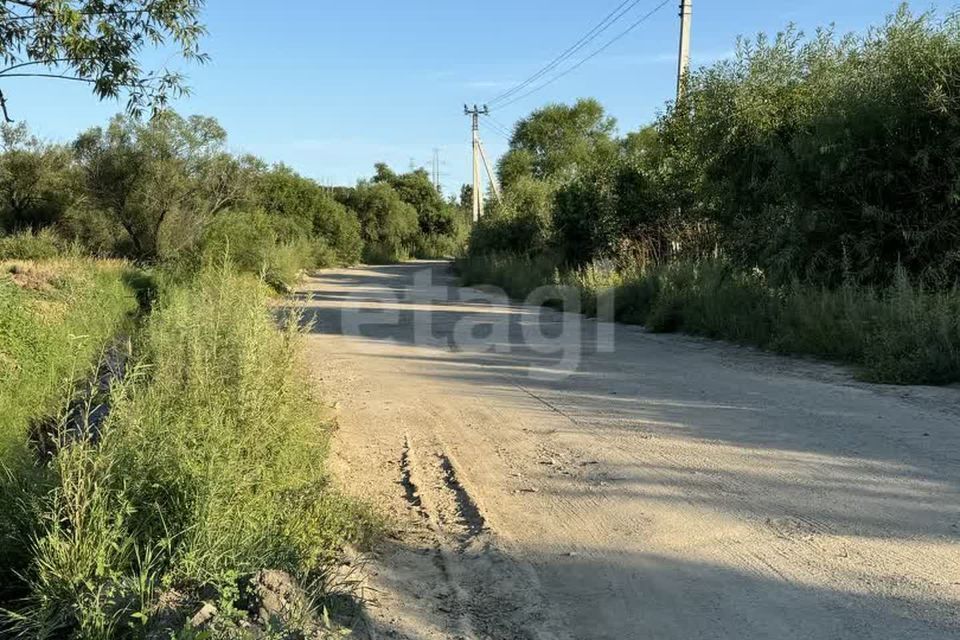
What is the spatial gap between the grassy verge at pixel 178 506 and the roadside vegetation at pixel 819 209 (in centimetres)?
660

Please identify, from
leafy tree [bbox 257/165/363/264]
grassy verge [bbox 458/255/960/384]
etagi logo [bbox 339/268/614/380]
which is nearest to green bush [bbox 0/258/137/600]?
etagi logo [bbox 339/268/614/380]

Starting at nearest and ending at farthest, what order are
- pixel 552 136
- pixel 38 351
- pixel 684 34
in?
pixel 38 351, pixel 684 34, pixel 552 136

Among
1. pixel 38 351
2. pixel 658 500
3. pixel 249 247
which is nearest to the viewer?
pixel 658 500

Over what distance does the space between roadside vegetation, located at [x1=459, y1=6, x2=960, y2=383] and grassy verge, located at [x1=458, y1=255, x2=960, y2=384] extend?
0.08 ft

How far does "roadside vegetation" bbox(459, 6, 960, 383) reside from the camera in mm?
9836

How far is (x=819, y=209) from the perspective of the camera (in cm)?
1170

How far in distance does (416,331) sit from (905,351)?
8.45 meters

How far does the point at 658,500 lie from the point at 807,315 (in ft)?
21.9

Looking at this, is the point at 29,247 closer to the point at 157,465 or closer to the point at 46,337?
the point at 46,337

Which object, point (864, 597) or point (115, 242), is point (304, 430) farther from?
point (115, 242)

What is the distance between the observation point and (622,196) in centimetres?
2108

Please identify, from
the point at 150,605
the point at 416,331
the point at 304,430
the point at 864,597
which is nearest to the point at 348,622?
the point at 150,605

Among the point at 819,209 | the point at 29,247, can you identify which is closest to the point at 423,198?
the point at 29,247

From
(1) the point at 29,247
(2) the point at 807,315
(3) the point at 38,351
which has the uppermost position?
(1) the point at 29,247
